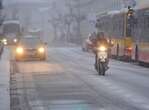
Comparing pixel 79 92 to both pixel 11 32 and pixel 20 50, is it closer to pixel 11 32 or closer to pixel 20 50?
pixel 20 50

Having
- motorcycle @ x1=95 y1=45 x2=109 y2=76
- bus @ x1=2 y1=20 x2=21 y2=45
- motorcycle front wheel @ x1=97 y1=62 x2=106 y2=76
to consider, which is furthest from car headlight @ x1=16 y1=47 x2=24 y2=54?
bus @ x1=2 y1=20 x2=21 y2=45

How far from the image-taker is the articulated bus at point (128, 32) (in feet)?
116

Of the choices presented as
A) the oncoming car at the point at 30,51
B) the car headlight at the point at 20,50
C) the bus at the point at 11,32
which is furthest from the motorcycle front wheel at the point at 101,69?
the bus at the point at 11,32

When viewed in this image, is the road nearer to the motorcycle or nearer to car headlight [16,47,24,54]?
the motorcycle

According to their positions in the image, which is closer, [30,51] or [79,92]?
[79,92]

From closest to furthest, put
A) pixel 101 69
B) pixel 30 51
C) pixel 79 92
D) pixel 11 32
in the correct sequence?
pixel 79 92 → pixel 101 69 → pixel 30 51 → pixel 11 32

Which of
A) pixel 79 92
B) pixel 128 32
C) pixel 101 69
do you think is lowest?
pixel 79 92

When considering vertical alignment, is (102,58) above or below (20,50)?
above

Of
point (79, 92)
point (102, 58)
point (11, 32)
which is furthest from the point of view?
point (11, 32)

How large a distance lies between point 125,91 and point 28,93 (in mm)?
2888

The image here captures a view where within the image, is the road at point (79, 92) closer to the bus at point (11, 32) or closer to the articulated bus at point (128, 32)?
the articulated bus at point (128, 32)

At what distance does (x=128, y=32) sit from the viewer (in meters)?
43.2

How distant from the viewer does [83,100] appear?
17.9 metres

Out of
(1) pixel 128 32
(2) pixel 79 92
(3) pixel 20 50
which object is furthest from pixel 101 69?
(3) pixel 20 50
